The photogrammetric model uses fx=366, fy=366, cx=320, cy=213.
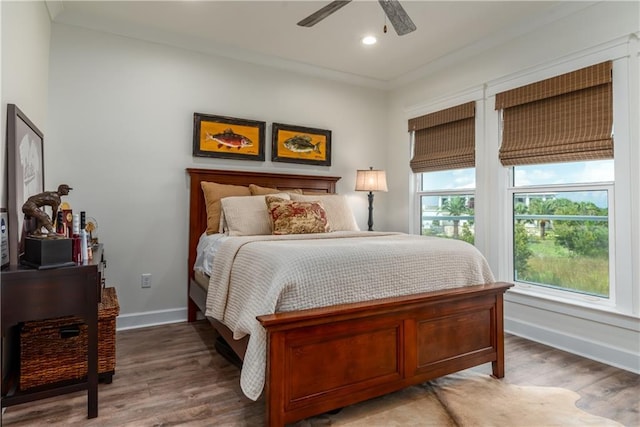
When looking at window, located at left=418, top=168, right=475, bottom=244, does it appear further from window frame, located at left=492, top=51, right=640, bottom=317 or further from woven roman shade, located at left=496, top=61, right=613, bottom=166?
window frame, located at left=492, top=51, right=640, bottom=317

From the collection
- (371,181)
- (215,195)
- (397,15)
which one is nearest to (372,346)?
(397,15)

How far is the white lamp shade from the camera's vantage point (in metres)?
4.23

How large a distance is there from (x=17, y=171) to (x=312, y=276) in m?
1.68

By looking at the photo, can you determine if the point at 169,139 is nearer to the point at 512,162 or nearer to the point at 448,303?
the point at 448,303

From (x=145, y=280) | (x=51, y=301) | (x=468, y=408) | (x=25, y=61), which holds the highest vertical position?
(x=25, y=61)

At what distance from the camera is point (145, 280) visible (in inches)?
132

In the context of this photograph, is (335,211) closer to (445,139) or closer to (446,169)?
(446,169)

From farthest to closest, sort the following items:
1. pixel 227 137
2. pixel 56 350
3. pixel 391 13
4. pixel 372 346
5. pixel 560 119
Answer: pixel 227 137
pixel 560 119
pixel 391 13
pixel 56 350
pixel 372 346

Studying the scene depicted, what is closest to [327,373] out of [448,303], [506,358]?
[448,303]

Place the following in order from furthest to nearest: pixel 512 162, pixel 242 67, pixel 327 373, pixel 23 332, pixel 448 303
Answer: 1. pixel 242 67
2. pixel 512 162
3. pixel 448 303
4. pixel 23 332
5. pixel 327 373

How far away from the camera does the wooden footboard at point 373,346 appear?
164cm

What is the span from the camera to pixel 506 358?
8.69ft

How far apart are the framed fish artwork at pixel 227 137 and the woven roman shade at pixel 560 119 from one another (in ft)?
7.82

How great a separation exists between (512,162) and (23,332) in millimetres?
3718
